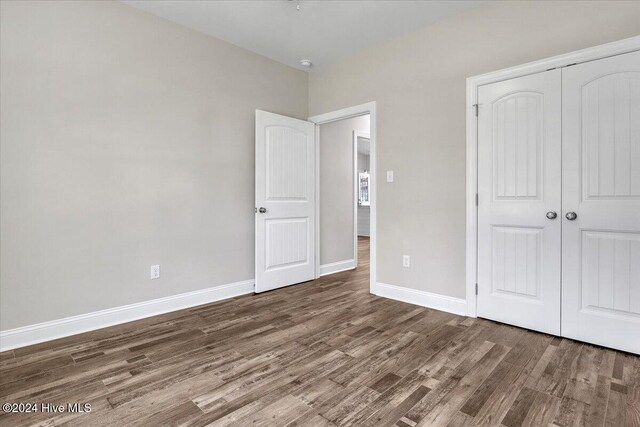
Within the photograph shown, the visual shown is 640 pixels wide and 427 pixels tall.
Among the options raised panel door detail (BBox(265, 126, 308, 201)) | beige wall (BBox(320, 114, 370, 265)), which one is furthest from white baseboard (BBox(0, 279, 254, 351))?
beige wall (BBox(320, 114, 370, 265))

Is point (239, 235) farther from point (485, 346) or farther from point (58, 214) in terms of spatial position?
point (485, 346)

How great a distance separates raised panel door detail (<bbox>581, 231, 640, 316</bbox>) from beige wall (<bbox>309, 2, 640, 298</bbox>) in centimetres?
87

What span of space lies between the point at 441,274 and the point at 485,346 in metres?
0.86

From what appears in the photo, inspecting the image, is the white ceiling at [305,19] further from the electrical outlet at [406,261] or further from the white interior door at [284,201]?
the electrical outlet at [406,261]

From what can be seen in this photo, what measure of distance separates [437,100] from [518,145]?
847mm

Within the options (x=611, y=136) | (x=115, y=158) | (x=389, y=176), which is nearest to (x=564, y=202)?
(x=611, y=136)

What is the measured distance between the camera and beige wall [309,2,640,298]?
2.49m

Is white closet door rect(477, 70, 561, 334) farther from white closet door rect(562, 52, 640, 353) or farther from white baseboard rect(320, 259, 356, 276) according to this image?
white baseboard rect(320, 259, 356, 276)

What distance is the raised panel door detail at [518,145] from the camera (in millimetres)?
2541

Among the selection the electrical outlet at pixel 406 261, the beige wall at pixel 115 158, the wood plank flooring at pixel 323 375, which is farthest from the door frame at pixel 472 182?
the beige wall at pixel 115 158

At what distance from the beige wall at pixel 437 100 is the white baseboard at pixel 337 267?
1105mm

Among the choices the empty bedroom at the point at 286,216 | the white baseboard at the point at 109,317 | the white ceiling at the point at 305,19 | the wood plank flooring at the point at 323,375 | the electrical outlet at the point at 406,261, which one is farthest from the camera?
the electrical outlet at the point at 406,261

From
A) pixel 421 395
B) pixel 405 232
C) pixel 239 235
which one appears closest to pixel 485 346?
pixel 421 395

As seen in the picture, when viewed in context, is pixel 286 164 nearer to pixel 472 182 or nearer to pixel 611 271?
pixel 472 182
